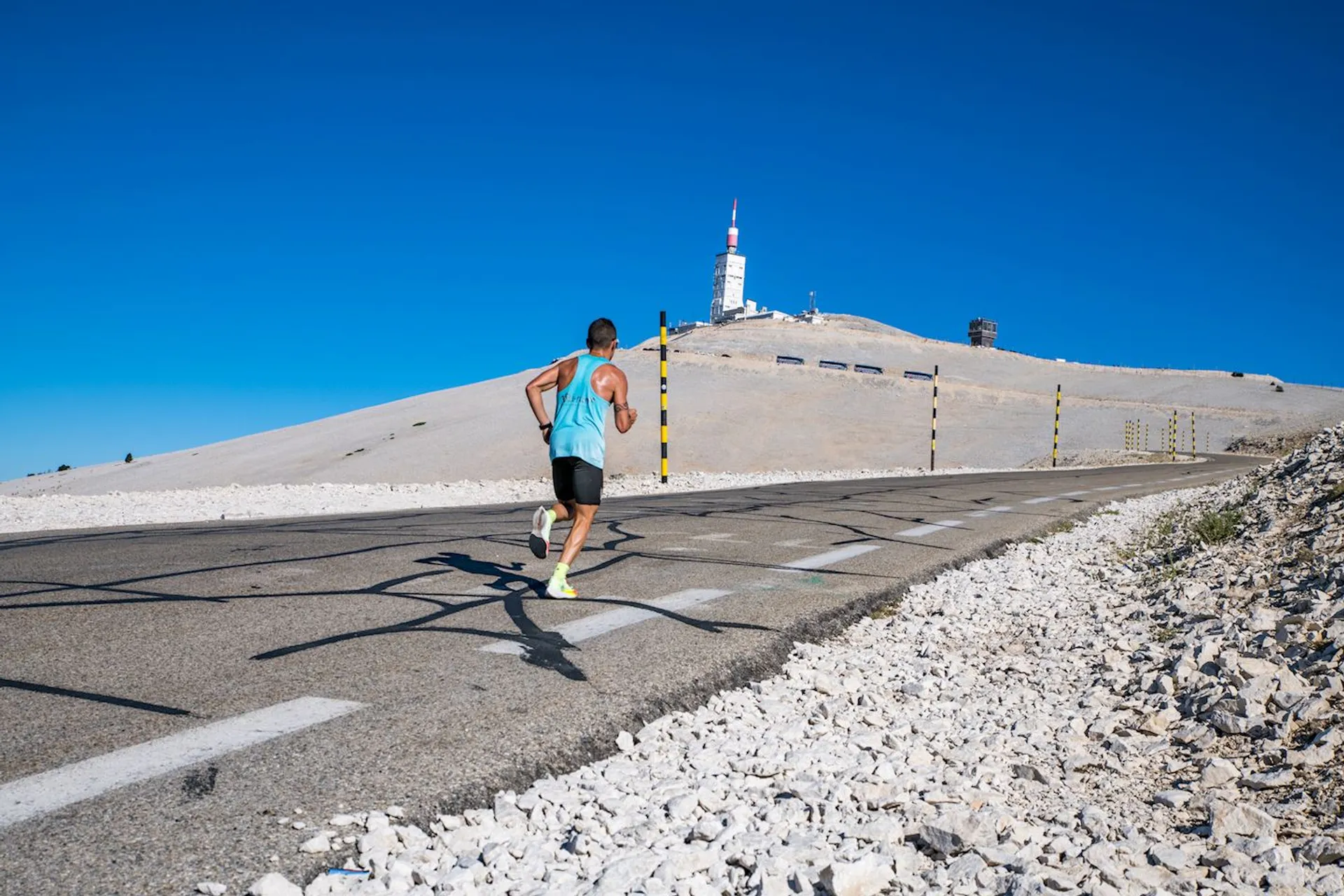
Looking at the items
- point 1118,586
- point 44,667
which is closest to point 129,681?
point 44,667

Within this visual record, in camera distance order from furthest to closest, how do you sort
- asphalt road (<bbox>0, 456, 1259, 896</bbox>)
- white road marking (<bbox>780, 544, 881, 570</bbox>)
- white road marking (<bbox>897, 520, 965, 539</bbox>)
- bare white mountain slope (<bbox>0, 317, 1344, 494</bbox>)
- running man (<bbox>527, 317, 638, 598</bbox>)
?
bare white mountain slope (<bbox>0, 317, 1344, 494</bbox>), white road marking (<bbox>897, 520, 965, 539</bbox>), white road marking (<bbox>780, 544, 881, 570</bbox>), running man (<bbox>527, 317, 638, 598</bbox>), asphalt road (<bbox>0, 456, 1259, 896</bbox>)

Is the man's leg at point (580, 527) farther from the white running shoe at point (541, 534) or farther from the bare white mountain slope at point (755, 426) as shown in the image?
the bare white mountain slope at point (755, 426)

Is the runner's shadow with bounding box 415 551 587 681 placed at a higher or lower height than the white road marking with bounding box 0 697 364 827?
higher

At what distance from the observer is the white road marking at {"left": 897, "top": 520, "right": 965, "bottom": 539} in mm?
8734

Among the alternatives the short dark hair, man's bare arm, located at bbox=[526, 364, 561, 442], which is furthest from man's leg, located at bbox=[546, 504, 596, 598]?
the short dark hair

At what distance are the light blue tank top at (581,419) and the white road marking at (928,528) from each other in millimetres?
3949

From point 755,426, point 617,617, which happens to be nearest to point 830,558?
point 617,617

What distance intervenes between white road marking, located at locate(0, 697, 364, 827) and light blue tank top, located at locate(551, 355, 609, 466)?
2.41 m

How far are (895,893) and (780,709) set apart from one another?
1429mm

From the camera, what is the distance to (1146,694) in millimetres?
3590

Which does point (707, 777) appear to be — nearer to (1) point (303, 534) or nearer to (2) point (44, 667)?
(2) point (44, 667)

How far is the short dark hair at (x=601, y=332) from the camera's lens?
18.8ft

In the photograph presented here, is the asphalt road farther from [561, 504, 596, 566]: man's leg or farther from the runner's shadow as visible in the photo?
[561, 504, 596, 566]: man's leg

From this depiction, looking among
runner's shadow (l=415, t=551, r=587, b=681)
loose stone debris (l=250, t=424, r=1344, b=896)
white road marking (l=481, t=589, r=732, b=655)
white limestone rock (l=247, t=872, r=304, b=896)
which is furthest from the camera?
white road marking (l=481, t=589, r=732, b=655)
